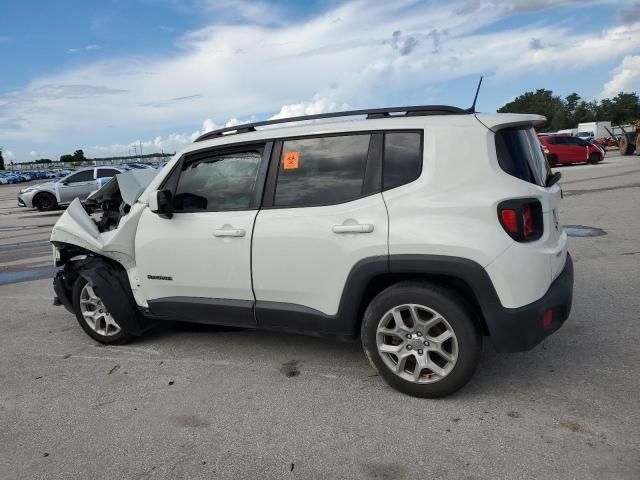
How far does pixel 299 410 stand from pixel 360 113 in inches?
79.0

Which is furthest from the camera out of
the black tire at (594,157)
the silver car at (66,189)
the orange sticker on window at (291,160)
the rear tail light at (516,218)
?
the black tire at (594,157)

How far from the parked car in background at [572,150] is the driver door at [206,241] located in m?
26.8

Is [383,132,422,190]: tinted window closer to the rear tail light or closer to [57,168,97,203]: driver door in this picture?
the rear tail light

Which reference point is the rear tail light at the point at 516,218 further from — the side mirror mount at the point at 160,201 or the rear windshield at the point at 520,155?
the side mirror mount at the point at 160,201

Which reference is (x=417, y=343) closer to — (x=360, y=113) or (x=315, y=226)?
(x=315, y=226)

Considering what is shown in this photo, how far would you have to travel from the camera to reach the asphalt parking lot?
2814mm

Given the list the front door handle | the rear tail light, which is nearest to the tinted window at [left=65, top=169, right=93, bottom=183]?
the front door handle

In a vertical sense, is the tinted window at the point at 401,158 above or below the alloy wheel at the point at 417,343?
above

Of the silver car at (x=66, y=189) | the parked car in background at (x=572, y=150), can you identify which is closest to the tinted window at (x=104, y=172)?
the silver car at (x=66, y=189)

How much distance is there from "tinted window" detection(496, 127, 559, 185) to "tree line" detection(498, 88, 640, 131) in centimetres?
11806

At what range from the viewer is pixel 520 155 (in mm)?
3373

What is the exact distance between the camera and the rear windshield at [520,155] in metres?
3.28

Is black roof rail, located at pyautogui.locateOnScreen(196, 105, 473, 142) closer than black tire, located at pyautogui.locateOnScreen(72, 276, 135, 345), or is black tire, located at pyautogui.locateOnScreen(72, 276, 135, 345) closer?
black roof rail, located at pyautogui.locateOnScreen(196, 105, 473, 142)

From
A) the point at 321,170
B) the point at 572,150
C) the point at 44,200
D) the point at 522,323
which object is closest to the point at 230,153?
the point at 321,170
